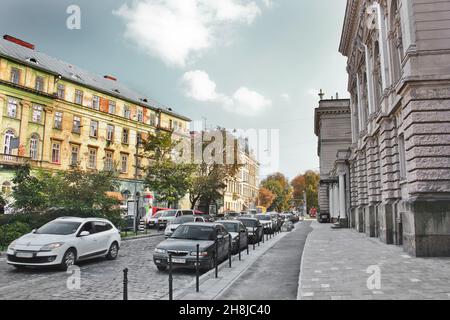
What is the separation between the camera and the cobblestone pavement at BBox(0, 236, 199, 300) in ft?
27.3

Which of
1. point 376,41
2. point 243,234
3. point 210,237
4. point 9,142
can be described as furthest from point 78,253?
point 9,142

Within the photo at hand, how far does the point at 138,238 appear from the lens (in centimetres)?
2356

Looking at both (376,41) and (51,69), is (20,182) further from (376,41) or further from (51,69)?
(51,69)

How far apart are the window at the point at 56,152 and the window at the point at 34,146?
2156 millimetres

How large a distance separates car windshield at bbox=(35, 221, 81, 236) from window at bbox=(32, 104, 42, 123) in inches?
1205

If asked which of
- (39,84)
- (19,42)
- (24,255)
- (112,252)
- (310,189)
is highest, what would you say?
(19,42)

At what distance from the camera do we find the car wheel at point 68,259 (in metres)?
11.3

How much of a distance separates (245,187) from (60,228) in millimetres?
81513

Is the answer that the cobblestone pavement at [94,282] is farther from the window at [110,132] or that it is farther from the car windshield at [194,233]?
the window at [110,132]

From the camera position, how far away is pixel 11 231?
1661 centimetres

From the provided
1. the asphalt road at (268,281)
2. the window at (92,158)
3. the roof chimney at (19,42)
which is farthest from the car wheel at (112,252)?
the roof chimney at (19,42)

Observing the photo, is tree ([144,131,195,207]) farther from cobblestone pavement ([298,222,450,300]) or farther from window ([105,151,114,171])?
cobblestone pavement ([298,222,450,300])

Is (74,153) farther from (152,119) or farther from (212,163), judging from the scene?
(212,163)

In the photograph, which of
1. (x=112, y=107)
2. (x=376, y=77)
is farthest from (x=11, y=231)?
(x=112, y=107)
